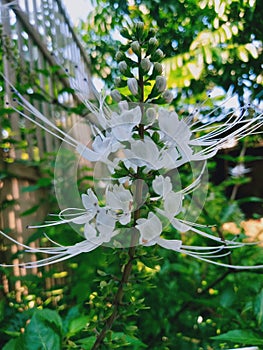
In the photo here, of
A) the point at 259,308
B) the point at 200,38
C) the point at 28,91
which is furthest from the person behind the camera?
the point at 28,91

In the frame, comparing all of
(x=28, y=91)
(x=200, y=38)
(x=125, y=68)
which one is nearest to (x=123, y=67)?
(x=125, y=68)

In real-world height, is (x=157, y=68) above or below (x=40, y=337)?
above

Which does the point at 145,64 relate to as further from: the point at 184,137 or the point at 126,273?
the point at 126,273

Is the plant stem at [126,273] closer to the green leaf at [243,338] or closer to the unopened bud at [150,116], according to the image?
the unopened bud at [150,116]

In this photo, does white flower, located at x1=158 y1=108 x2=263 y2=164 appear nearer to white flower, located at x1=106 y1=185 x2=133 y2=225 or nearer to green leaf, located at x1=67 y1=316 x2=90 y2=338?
white flower, located at x1=106 y1=185 x2=133 y2=225

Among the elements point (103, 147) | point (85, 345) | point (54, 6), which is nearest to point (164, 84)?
point (103, 147)

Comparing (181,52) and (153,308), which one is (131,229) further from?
(181,52)

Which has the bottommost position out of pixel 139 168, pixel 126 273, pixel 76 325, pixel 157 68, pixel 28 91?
pixel 76 325

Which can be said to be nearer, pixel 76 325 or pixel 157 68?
pixel 157 68
